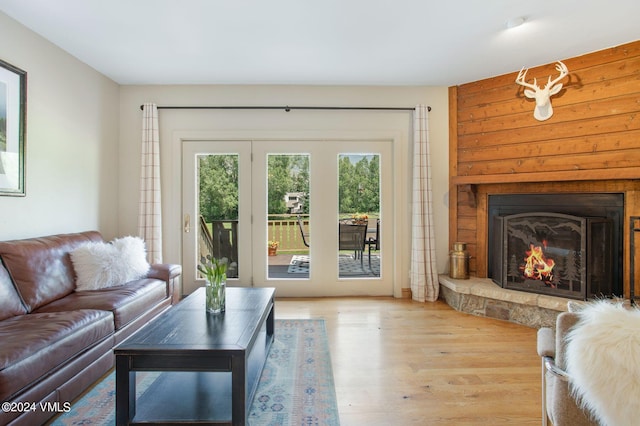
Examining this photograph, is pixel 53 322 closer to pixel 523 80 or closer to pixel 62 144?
pixel 62 144

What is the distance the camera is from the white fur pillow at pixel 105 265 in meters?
2.78

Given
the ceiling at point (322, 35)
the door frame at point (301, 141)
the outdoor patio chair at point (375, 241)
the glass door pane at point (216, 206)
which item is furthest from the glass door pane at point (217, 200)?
the outdoor patio chair at point (375, 241)

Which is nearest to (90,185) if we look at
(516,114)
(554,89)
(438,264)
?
(438,264)

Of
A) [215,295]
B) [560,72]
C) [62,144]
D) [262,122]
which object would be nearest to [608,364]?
[215,295]

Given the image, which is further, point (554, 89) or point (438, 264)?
point (438, 264)

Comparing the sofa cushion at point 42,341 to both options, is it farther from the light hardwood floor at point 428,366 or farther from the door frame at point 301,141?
the door frame at point 301,141

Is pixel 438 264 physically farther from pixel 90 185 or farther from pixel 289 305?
pixel 90 185

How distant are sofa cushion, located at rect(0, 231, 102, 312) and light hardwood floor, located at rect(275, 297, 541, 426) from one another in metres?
1.89

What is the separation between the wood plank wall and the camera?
310 centimetres

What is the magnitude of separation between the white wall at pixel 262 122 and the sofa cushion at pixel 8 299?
1.87 metres

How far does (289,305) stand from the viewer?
3.89 metres

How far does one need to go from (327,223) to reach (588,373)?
3242 mm

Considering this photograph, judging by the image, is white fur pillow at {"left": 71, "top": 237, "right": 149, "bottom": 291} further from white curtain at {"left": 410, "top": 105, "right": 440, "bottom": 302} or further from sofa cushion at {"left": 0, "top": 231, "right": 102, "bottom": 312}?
white curtain at {"left": 410, "top": 105, "right": 440, "bottom": 302}

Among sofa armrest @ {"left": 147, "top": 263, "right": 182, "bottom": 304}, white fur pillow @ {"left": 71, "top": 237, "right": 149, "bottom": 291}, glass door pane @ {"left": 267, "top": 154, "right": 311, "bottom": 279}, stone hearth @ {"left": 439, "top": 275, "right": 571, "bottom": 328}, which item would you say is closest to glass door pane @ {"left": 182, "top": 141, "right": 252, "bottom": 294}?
glass door pane @ {"left": 267, "top": 154, "right": 311, "bottom": 279}
